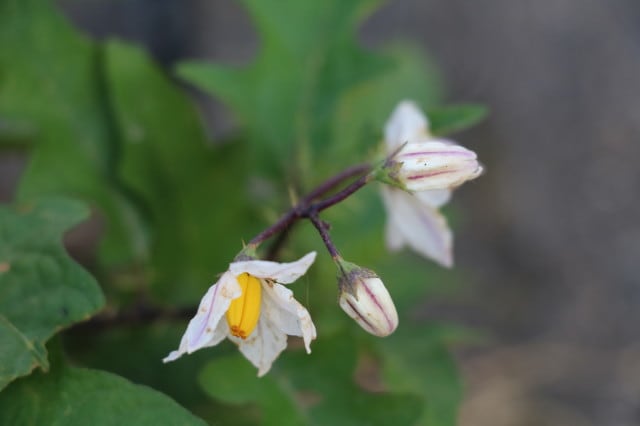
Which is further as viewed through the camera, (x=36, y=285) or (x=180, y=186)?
(x=180, y=186)

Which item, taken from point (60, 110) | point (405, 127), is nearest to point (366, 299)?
point (405, 127)

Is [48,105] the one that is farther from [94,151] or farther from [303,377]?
[303,377]

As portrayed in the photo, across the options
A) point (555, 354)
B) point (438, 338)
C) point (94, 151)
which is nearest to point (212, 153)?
point (94, 151)

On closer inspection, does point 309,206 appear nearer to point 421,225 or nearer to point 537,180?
point 421,225

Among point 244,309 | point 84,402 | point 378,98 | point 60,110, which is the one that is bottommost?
point 84,402

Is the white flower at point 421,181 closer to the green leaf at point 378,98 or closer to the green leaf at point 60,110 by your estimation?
the green leaf at point 378,98

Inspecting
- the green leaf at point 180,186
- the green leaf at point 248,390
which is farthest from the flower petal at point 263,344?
the green leaf at point 180,186

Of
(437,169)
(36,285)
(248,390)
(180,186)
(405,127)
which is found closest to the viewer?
(437,169)
